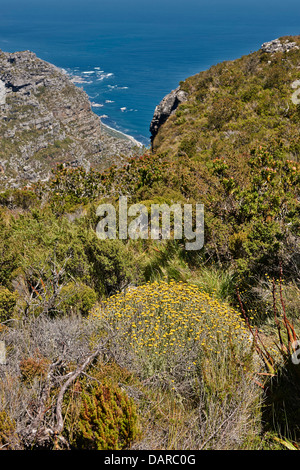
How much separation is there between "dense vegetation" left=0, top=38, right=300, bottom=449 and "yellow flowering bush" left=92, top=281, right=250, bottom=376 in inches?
0.8

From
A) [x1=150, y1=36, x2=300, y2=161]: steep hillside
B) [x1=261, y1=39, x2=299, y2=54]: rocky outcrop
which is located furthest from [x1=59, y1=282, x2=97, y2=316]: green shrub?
[x1=261, y1=39, x2=299, y2=54]: rocky outcrop

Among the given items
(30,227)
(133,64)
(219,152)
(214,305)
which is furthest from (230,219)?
(133,64)

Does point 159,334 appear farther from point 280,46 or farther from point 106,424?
point 280,46

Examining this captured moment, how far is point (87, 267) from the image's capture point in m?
5.05

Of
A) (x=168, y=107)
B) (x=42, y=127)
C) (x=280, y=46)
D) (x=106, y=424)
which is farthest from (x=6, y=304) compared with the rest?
(x=42, y=127)

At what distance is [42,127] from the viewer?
132m

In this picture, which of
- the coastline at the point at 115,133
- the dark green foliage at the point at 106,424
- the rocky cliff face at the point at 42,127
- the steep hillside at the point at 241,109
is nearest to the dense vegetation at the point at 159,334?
the dark green foliage at the point at 106,424

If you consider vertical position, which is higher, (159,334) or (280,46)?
(280,46)

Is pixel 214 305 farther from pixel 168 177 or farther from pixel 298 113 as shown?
pixel 298 113

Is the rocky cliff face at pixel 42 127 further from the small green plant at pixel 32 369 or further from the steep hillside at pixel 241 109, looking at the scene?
the small green plant at pixel 32 369

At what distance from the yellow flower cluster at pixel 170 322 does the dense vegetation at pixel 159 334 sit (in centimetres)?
2

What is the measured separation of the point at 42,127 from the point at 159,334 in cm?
14567

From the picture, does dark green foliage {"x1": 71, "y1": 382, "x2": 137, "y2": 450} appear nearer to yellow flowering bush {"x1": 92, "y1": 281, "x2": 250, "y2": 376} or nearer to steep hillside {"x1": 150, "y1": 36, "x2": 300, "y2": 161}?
yellow flowering bush {"x1": 92, "y1": 281, "x2": 250, "y2": 376}
